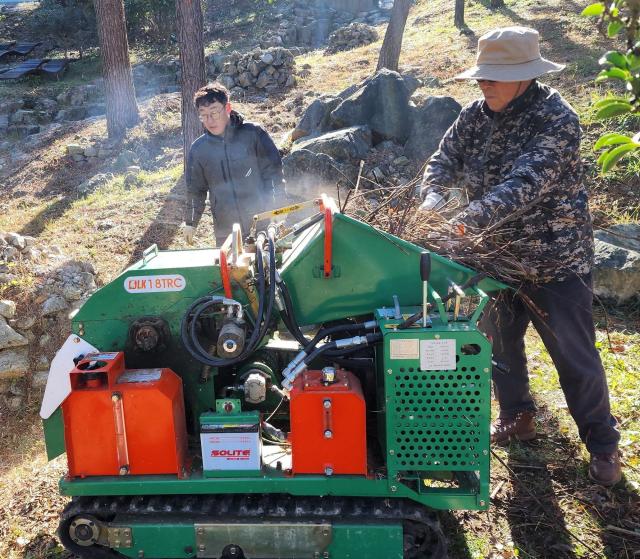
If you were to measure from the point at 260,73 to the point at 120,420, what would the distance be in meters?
13.8

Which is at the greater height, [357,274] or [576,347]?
[357,274]

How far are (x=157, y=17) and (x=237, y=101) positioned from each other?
1011cm

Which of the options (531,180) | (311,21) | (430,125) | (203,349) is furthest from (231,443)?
(311,21)

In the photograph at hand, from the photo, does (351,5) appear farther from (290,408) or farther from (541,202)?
(290,408)

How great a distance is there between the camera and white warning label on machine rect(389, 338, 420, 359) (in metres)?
2.71

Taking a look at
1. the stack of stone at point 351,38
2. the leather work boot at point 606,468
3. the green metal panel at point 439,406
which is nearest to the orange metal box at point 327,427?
the green metal panel at point 439,406

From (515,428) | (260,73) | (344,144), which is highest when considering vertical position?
(344,144)

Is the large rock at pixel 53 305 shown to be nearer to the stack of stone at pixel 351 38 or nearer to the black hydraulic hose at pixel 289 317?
the black hydraulic hose at pixel 289 317

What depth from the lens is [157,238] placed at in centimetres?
812

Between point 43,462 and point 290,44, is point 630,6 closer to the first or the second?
point 43,462

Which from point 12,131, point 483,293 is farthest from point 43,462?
point 12,131

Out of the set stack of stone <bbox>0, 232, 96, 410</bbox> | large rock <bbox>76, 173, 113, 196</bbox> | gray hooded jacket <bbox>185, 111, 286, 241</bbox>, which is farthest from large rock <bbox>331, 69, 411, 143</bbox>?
stack of stone <bbox>0, 232, 96, 410</bbox>

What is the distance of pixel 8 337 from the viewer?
6.02m

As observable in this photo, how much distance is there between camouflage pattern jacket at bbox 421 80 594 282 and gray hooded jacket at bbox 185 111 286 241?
1826mm
